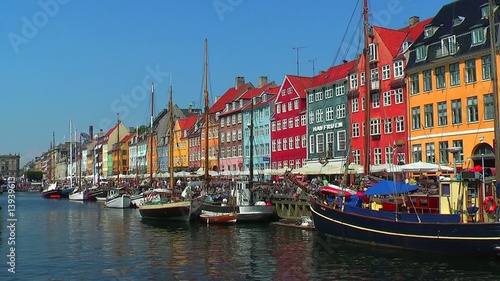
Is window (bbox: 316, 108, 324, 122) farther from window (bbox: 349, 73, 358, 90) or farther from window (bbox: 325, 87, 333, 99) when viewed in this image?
window (bbox: 349, 73, 358, 90)

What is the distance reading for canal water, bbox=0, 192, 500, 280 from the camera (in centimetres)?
2433

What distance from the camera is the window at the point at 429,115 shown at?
5469 cm

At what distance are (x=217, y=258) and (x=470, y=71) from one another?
31779 millimetres

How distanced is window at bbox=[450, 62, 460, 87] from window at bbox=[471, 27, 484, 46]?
2677 mm

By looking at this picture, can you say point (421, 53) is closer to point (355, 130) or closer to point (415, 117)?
point (415, 117)

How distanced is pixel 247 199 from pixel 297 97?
30.4m

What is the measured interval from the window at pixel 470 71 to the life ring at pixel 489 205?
26.7 metres

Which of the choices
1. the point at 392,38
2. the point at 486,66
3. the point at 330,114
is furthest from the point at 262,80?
the point at 486,66

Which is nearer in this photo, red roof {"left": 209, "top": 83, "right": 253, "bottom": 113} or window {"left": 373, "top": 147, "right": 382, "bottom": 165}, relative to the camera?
window {"left": 373, "top": 147, "right": 382, "bottom": 165}

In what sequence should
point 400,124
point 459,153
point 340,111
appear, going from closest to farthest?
point 459,153 → point 400,124 → point 340,111

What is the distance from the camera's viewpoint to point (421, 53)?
55.8m

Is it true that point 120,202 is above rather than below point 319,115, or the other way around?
below

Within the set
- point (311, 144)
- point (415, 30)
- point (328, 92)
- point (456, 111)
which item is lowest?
point (311, 144)

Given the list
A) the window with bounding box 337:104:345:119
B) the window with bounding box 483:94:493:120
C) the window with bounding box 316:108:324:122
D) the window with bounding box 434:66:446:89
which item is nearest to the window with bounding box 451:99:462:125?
the window with bounding box 434:66:446:89
